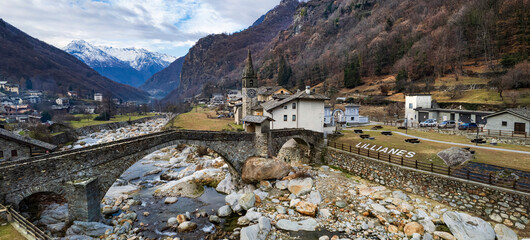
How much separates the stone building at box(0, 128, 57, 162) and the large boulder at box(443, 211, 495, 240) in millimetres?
43460

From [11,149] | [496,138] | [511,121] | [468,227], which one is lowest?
[468,227]

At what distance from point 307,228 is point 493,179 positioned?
1597 cm

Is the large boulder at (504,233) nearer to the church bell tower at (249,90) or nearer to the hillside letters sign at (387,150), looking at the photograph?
the hillside letters sign at (387,150)

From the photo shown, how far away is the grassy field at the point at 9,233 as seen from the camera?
12.5m

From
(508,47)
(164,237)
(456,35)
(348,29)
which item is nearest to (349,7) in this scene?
(348,29)

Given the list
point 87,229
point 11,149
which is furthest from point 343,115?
point 11,149

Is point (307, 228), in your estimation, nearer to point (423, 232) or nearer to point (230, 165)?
point (423, 232)

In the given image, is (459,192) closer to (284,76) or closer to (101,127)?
(101,127)

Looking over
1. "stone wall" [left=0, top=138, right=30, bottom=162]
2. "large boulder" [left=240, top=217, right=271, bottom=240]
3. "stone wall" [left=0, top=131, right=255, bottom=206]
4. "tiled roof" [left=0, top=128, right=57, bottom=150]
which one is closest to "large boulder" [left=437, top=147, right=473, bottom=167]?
"large boulder" [left=240, top=217, right=271, bottom=240]

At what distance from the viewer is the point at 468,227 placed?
56.5 ft

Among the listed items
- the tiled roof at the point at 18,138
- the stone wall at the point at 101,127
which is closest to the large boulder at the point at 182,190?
the tiled roof at the point at 18,138

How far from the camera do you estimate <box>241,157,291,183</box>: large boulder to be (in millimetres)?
28750

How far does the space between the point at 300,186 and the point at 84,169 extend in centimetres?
2013

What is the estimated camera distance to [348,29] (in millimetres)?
164375
